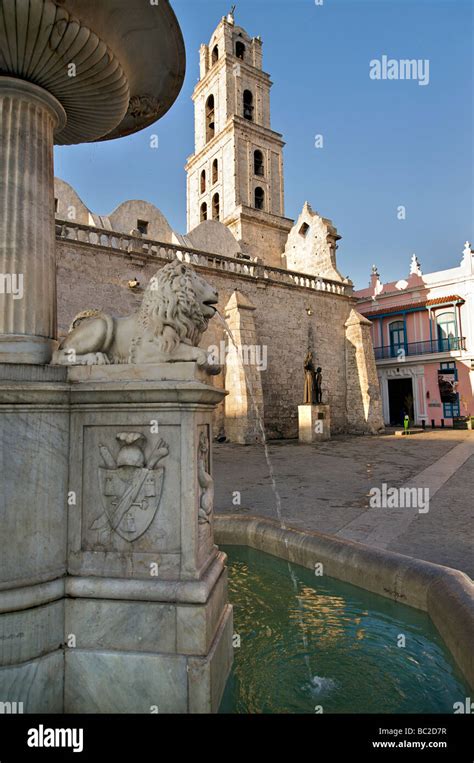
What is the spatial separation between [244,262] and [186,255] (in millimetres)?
2812

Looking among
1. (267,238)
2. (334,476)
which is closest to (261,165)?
(267,238)

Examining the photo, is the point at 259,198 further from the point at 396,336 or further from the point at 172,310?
the point at 172,310

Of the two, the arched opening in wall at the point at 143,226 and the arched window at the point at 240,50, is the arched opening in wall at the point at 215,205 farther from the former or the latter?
the arched opening in wall at the point at 143,226

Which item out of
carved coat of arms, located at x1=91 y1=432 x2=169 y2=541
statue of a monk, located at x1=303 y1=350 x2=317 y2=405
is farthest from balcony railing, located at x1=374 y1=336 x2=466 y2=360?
carved coat of arms, located at x1=91 y1=432 x2=169 y2=541

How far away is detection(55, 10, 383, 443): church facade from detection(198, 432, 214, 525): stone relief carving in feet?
28.3

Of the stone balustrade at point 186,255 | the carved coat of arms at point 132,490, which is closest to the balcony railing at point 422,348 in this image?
the stone balustrade at point 186,255

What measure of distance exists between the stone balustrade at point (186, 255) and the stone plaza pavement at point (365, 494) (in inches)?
281

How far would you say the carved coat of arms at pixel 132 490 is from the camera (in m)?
1.80

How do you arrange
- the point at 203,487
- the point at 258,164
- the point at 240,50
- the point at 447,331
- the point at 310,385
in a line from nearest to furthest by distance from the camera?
1. the point at 203,487
2. the point at 310,385
3. the point at 447,331
4. the point at 258,164
5. the point at 240,50

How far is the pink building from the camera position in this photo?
22.7 m

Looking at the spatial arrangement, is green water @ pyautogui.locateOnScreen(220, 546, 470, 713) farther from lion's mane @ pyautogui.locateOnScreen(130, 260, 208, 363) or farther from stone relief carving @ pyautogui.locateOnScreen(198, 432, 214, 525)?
lion's mane @ pyautogui.locateOnScreen(130, 260, 208, 363)

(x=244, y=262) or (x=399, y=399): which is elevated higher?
(x=244, y=262)

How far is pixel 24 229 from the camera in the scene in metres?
2.08

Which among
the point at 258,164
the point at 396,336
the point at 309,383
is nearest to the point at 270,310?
the point at 309,383
